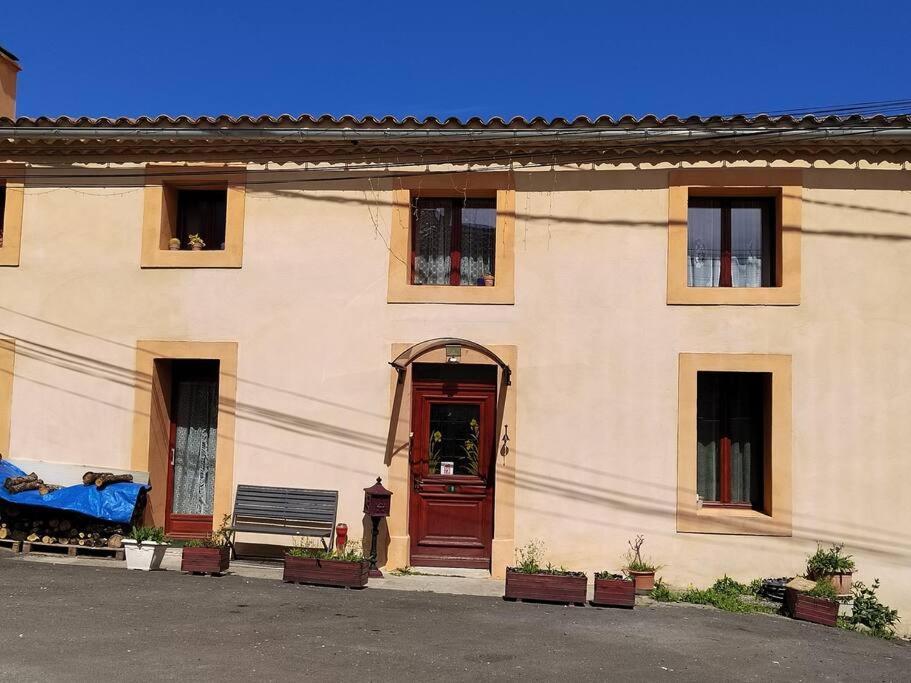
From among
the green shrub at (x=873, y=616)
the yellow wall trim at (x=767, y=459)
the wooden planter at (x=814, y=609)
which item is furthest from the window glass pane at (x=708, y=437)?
the green shrub at (x=873, y=616)

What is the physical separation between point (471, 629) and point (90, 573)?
437 centimetres

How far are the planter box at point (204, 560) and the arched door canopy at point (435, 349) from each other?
2767mm

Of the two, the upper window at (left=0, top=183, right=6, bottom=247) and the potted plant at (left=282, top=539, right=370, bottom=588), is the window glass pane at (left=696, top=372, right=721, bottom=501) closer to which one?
the potted plant at (left=282, top=539, right=370, bottom=588)

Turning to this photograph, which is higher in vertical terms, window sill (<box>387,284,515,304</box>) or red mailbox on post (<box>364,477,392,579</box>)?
window sill (<box>387,284,515,304</box>)

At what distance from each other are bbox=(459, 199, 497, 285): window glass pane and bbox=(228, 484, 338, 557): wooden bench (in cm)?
304

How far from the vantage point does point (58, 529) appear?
34.6 ft

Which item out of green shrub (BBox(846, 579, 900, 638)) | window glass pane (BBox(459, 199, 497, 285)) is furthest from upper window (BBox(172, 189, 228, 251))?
green shrub (BBox(846, 579, 900, 638))

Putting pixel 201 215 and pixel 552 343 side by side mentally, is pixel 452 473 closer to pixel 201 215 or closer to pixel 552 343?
pixel 552 343

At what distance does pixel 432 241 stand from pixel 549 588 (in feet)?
14.1

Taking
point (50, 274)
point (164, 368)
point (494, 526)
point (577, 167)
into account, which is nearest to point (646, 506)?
point (494, 526)

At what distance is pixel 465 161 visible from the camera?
34.4 feet

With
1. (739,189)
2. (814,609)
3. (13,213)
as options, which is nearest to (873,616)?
(814,609)

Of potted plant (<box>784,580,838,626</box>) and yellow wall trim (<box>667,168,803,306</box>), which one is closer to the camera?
potted plant (<box>784,580,838,626</box>)

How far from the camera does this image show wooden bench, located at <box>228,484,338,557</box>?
10203 mm
